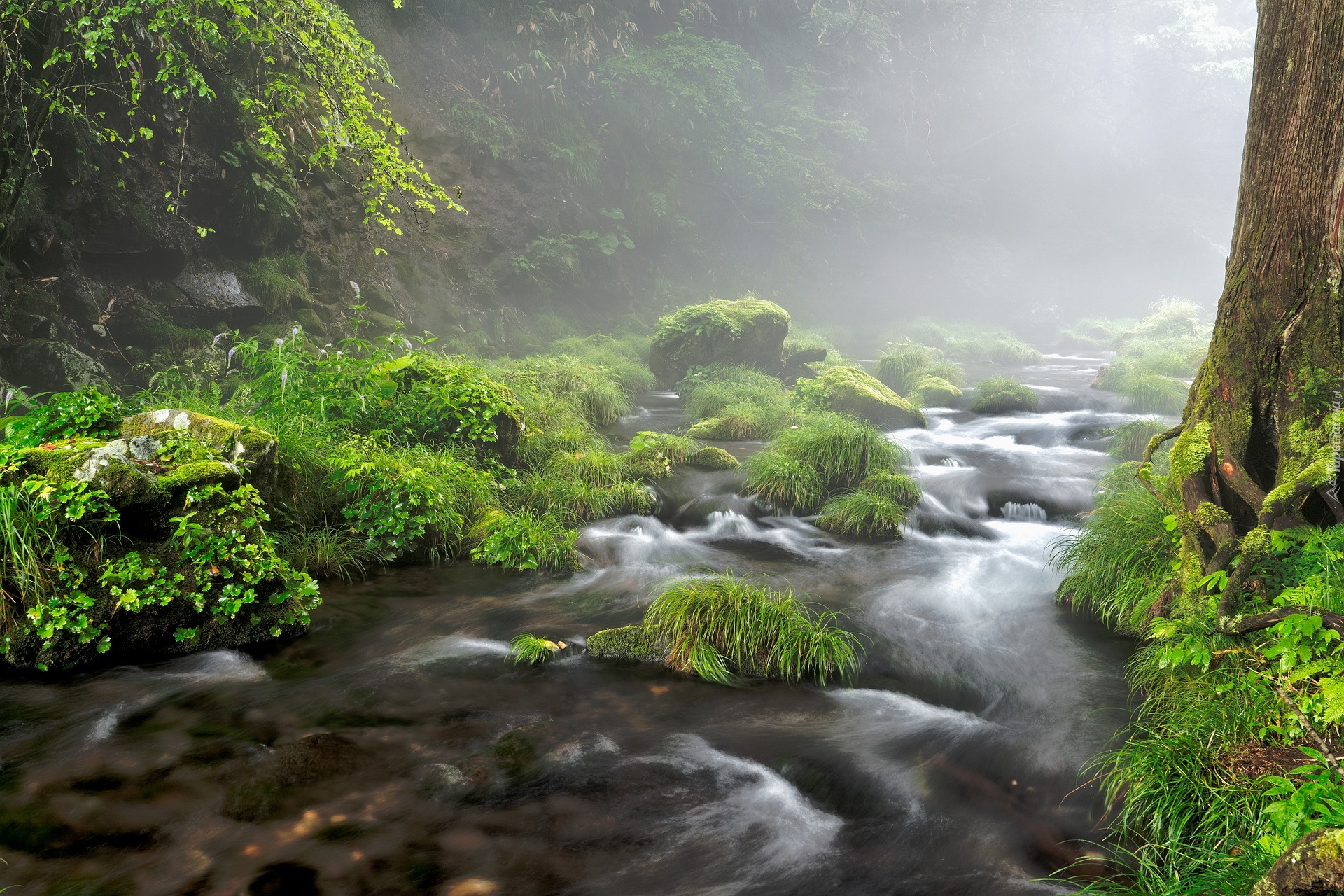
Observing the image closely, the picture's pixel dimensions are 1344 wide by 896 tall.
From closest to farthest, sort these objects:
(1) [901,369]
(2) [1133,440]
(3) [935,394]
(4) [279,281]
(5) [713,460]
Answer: (5) [713,460] → (2) [1133,440] → (4) [279,281] → (3) [935,394] → (1) [901,369]

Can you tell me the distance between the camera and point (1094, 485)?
8.12m

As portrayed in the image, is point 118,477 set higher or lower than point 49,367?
lower

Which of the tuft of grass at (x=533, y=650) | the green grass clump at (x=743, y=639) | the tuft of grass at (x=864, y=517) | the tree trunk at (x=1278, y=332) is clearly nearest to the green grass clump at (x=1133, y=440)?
the tuft of grass at (x=864, y=517)

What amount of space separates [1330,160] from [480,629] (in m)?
5.87

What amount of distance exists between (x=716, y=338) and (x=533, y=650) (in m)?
11.9

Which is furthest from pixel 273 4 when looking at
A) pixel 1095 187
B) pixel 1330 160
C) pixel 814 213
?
pixel 1095 187

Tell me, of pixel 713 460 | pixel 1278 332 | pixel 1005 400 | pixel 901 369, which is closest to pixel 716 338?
pixel 901 369

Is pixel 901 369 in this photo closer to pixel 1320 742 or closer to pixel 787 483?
pixel 787 483

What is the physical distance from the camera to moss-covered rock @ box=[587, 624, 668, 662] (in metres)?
4.64

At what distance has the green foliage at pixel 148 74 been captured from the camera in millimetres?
6902

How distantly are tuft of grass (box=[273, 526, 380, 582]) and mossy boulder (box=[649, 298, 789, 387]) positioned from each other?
34.8 feet

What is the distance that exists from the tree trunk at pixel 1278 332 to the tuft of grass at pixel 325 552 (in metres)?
5.82

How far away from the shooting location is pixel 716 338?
15.6 m

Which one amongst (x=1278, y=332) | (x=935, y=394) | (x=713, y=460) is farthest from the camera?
(x=935, y=394)
